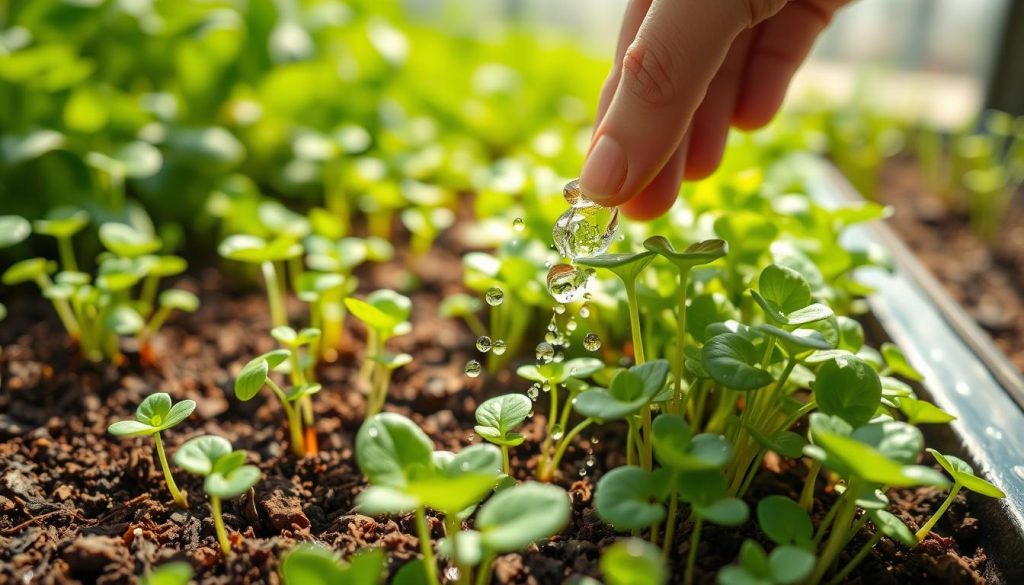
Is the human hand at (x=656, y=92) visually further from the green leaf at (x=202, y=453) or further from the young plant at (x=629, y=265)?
the green leaf at (x=202, y=453)

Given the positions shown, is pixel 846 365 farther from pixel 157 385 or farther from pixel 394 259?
pixel 394 259

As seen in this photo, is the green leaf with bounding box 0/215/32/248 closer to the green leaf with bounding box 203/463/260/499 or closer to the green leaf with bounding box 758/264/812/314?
the green leaf with bounding box 203/463/260/499

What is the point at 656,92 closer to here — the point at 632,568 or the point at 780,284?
the point at 780,284

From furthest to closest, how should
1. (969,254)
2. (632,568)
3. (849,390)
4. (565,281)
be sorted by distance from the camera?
(969,254) < (565,281) < (849,390) < (632,568)

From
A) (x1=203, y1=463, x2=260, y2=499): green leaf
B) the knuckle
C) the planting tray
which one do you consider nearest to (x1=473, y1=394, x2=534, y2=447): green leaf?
(x1=203, y1=463, x2=260, y2=499): green leaf

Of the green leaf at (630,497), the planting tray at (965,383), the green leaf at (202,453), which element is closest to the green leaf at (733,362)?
the green leaf at (630,497)

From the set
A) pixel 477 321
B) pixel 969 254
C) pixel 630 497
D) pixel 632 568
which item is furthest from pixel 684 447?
pixel 969 254
